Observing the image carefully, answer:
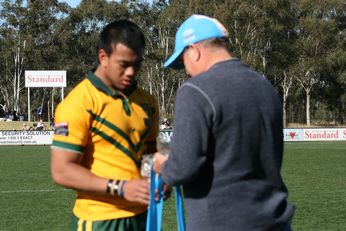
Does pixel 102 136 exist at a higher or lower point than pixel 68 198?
higher

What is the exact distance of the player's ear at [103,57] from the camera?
12.7ft

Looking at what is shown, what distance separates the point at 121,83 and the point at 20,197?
1048cm

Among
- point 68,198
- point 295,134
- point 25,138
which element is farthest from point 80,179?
point 295,134

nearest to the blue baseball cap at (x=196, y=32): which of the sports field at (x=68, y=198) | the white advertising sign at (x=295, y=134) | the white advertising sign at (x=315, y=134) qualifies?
the sports field at (x=68, y=198)

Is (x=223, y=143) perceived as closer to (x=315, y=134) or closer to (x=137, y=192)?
(x=137, y=192)

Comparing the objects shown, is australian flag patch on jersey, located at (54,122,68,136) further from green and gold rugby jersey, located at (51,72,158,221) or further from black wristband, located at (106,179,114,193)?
black wristband, located at (106,179,114,193)

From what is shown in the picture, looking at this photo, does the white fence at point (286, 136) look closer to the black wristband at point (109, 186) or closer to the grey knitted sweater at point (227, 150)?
the black wristband at point (109, 186)

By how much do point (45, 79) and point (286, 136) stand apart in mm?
22202

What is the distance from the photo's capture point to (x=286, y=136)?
1597 inches

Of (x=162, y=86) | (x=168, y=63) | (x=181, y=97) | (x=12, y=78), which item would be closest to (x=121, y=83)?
(x=168, y=63)

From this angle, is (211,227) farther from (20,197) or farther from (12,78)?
(12,78)

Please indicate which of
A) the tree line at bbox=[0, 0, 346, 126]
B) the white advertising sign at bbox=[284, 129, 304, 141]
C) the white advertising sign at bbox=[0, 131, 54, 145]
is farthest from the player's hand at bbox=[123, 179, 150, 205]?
the tree line at bbox=[0, 0, 346, 126]

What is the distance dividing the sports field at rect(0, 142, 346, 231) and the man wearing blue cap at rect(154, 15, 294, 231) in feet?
21.7

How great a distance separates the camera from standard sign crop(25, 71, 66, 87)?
179 ft
